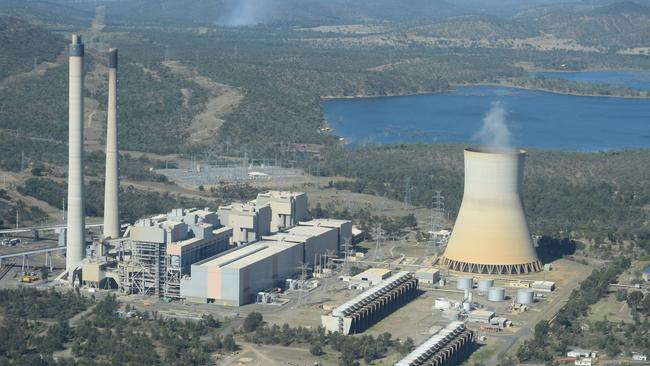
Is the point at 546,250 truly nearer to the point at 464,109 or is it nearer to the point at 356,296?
the point at 356,296

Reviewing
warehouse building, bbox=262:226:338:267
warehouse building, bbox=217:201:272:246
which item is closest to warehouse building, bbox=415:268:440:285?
warehouse building, bbox=262:226:338:267

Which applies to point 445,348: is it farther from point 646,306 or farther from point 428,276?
point 428,276

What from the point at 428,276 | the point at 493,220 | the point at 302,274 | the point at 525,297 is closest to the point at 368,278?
the point at 428,276

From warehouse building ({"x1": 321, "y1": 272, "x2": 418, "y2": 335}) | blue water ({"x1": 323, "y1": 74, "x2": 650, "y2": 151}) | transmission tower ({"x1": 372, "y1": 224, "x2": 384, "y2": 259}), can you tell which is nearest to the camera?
warehouse building ({"x1": 321, "y1": 272, "x2": 418, "y2": 335})

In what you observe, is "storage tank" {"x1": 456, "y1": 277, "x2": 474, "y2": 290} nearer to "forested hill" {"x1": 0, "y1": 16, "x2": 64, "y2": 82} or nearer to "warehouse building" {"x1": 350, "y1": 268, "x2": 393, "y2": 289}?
"warehouse building" {"x1": 350, "y1": 268, "x2": 393, "y2": 289}

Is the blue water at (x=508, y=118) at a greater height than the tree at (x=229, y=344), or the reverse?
the blue water at (x=508, y=118)

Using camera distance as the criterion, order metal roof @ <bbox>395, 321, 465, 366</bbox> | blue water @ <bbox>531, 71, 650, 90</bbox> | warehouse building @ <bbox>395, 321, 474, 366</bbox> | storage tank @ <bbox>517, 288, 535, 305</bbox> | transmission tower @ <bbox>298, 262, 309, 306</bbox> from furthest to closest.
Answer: blue water @ <bbox>531, 71, 650, 90</bbox> < transmission tower @ <bbox>298, 262, 309, 306</bbox> < storage tank @ <bbox>517, 288, 535, 305</bbox> < warehouse building @ <bbox>395, 321, 474, 366</bbox> < metal roof @ <bbox>395, 321, 465, 366</bbox>

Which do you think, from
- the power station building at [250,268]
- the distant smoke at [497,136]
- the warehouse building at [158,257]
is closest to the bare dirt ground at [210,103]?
the distant smoke at [497,136]

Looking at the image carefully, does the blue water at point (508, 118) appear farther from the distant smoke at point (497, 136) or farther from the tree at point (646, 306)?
the tree at point (646, 306)
